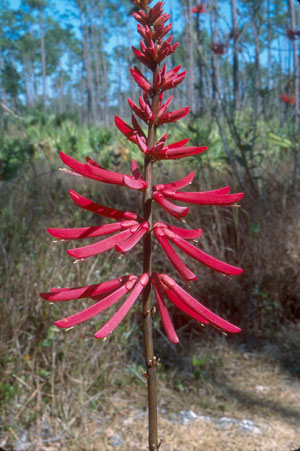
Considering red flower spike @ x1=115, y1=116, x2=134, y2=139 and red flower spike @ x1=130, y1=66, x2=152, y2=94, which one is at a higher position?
red flower spike @ x1=130, y1=66, x2=152, y2=94

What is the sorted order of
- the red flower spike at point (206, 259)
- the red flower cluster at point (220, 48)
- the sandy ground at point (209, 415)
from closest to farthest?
the red flower spike at point (206, 259) < the sandy ground at point (209, 415) < the red flower cluster at point (220, 48)

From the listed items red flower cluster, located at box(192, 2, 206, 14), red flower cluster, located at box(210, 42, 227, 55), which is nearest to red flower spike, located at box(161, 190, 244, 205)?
red flower cluster, located at box(210, 42, 227, 55)

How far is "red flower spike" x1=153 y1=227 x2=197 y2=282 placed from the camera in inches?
29.1

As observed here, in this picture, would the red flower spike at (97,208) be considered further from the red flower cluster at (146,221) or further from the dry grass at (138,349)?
the dry grass at (138,349)

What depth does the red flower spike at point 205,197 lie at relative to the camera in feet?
2.35

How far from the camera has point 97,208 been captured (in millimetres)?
752

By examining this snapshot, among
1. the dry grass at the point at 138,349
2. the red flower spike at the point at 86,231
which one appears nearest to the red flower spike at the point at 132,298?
the red flower spike at the point at 86,231

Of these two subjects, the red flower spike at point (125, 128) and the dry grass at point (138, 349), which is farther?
the dry grass at point (138, 349)

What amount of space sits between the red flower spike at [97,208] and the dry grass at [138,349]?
1.82 m

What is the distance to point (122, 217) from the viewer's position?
2.65ft

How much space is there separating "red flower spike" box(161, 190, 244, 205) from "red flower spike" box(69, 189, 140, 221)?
0.09 m

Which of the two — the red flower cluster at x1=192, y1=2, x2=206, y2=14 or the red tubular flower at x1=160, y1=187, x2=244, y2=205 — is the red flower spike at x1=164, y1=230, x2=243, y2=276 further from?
the red flower cluster at x1=192, y1=2, x2=206, y2=14

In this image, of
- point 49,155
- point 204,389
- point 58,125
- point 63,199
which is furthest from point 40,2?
point 204,389

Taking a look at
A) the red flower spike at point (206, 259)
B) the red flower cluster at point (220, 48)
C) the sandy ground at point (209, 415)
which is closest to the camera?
the red flower spike at point (206, 259)
